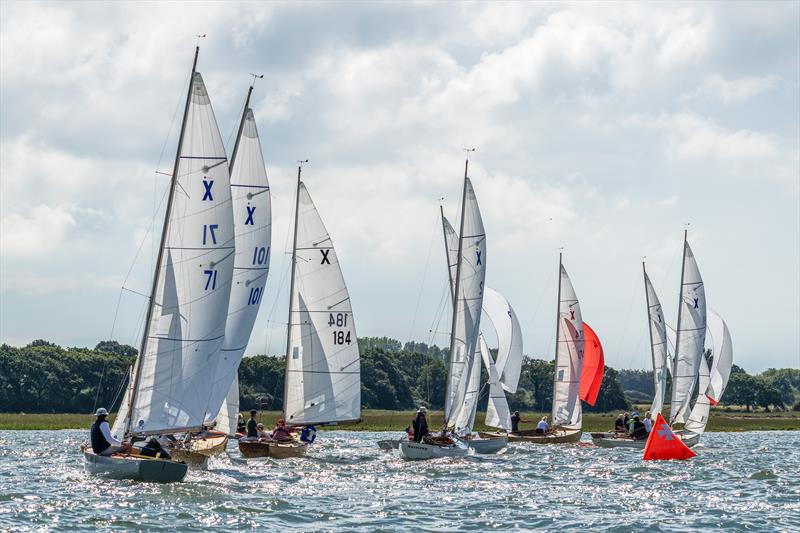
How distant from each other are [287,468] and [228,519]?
44.3 ft

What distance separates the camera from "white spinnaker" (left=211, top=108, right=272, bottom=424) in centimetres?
3819

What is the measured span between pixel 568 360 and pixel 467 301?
58.9 feet

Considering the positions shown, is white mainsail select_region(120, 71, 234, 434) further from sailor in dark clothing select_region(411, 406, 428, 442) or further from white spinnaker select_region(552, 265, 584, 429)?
white spinnaker select_region(552, 265, 584, 429)

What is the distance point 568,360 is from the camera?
6291 cm

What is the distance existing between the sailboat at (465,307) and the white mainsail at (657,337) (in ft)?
61.1

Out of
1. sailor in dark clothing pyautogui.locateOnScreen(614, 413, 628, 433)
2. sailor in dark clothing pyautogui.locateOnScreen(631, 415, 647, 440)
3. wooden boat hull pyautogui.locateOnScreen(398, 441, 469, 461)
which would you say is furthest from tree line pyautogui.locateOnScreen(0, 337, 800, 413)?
wooden boat hull pyautogui.locateOnScreen(398, 441, 469, 461)

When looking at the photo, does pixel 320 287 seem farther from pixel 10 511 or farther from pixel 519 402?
pixel 519 402

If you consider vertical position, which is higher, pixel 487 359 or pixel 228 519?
pixel 487 359

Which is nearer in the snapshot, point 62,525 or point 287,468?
point 62,525

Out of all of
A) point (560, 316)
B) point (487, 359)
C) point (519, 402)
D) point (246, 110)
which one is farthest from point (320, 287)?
point (519, 402)

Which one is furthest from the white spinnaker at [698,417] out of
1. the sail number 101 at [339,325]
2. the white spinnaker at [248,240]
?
the white spinnaker at [248,240]

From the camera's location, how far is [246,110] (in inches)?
1583

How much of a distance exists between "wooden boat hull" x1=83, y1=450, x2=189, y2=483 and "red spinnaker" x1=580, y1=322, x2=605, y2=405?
38.8 meters

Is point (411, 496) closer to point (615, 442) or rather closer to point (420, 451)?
point (420, 451)
